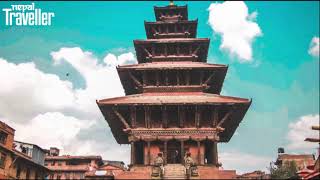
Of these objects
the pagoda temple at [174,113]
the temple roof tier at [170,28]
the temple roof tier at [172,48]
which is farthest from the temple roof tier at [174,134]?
the temple roof tier at [170,28]

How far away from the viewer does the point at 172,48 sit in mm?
33000

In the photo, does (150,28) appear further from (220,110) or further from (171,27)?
(220,110)

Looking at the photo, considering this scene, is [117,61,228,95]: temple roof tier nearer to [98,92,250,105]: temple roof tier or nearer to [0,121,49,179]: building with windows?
[98,92,250,105]: temple roof tier

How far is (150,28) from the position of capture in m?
36.5

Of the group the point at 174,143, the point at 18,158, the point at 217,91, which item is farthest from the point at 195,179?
the point at 18,158

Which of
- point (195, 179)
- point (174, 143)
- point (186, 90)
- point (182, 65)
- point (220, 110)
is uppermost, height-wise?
point (182, 65)

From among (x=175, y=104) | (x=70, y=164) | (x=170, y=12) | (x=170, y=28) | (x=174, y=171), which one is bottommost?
(x=174, y=171)

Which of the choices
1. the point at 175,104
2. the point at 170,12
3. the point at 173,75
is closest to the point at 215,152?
the point at 175,104

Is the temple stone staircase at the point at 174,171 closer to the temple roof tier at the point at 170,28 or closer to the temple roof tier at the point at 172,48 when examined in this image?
the temple roof tier at the point at 172,48

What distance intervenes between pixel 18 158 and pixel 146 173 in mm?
25258

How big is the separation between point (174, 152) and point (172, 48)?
10696 mm

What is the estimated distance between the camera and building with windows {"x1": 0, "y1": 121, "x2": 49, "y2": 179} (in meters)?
39.6

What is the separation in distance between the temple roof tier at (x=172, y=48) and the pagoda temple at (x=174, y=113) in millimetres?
672

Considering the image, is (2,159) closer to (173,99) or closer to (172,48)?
(172,48)
